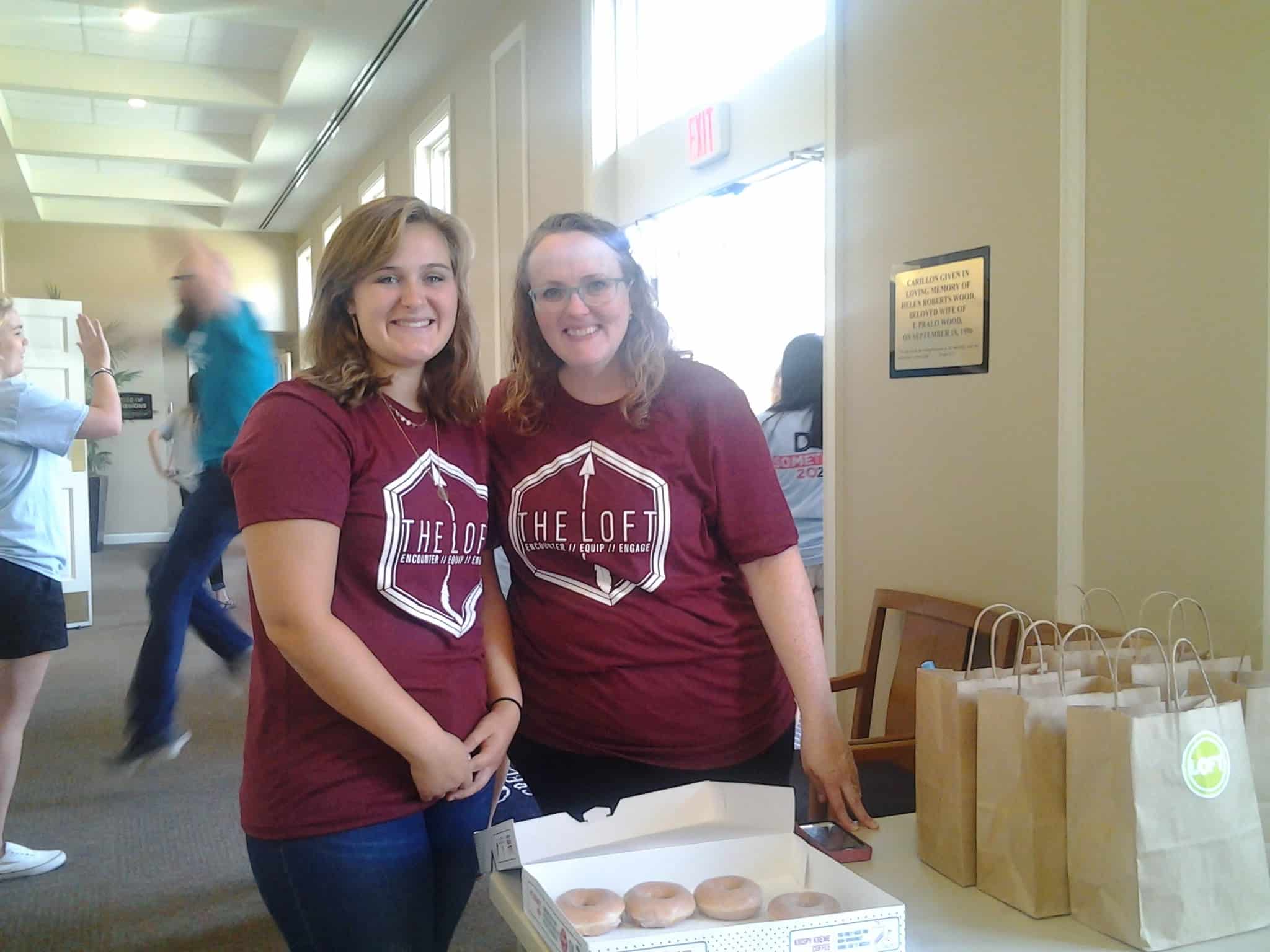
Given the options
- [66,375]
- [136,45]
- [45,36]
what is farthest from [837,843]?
[45,36]

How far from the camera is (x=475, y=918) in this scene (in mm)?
2605

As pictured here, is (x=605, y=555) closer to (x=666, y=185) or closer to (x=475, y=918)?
(x=475, y=918)

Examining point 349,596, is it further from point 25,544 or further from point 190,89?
point 190,89

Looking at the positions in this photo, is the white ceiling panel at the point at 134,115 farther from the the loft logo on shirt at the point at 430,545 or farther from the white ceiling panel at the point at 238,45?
the the loft logo on shirt at the point at 430,545

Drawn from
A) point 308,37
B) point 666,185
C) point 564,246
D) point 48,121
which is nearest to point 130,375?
point 48,121

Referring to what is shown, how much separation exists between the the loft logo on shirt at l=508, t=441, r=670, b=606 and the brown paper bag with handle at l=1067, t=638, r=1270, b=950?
573 mm

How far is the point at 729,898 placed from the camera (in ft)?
3.17

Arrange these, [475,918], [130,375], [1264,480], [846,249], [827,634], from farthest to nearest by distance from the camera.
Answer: [130,375] → [827,634] → [846,249] → [475,918] → [1264,480]

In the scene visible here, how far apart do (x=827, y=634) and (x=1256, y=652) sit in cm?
137

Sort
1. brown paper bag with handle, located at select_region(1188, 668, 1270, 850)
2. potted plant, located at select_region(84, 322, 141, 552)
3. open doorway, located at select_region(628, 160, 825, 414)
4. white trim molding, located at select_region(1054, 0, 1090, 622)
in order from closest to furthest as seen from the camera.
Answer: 1. brown paper bag with handle, located at select_region(1188, 668, 1270, 850)
2. white trim molding, located at select_region(1054, 0, 1090, 622)
3. open doorway, located at select_region(628, 160, 825, 414)
4. potted plant, located at select_region(84, 322, 141, 552)

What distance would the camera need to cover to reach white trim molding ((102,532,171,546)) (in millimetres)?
10789

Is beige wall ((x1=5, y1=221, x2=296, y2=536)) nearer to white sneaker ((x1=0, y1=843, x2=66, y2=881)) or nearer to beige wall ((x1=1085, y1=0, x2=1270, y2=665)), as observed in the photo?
white sneaker ((x1=0, y1=843, x2=66, y2=881))

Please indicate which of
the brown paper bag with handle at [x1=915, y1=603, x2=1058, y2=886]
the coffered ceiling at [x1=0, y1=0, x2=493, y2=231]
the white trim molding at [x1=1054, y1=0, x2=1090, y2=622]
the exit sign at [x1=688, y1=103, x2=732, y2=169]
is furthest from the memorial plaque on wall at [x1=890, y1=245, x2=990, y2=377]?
the coffered ceiling at [x1=0, y1=0, x2=493, y2=231]

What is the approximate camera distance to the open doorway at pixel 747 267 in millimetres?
3268
